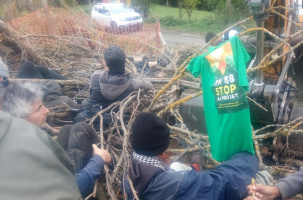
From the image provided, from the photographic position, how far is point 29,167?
1.04 meters

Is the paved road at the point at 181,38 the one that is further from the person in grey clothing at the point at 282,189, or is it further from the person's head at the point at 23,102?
the person in grey clothing at the point at 282,189

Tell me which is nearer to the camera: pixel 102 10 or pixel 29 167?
pixel 29 167

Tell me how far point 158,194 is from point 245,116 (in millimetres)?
808

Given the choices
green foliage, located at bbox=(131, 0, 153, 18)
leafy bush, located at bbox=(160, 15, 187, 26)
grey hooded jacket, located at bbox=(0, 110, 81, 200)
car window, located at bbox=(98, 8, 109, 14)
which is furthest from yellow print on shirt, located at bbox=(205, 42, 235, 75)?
green foliage, located at bbox=(131, 0, 153, 18)

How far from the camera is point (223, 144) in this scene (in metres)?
2.27

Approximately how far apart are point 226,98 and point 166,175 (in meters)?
0.70

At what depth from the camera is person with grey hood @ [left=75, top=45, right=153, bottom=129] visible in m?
3.43

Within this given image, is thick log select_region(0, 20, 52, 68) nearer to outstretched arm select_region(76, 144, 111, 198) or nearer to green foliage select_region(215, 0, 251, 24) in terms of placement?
outstretched arm select_region(76, 144, 111, 198)

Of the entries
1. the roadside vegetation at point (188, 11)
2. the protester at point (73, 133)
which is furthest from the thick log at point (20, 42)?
the roadside vegetation at point (188, 11)

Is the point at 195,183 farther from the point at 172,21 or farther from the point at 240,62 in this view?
the point at 172,21

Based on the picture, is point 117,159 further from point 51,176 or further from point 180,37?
point 180,37

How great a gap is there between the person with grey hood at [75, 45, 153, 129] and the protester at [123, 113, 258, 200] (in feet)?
4.34

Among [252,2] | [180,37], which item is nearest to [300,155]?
[252,2]

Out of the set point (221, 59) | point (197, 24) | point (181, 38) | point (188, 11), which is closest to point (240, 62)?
point (221, 59)
